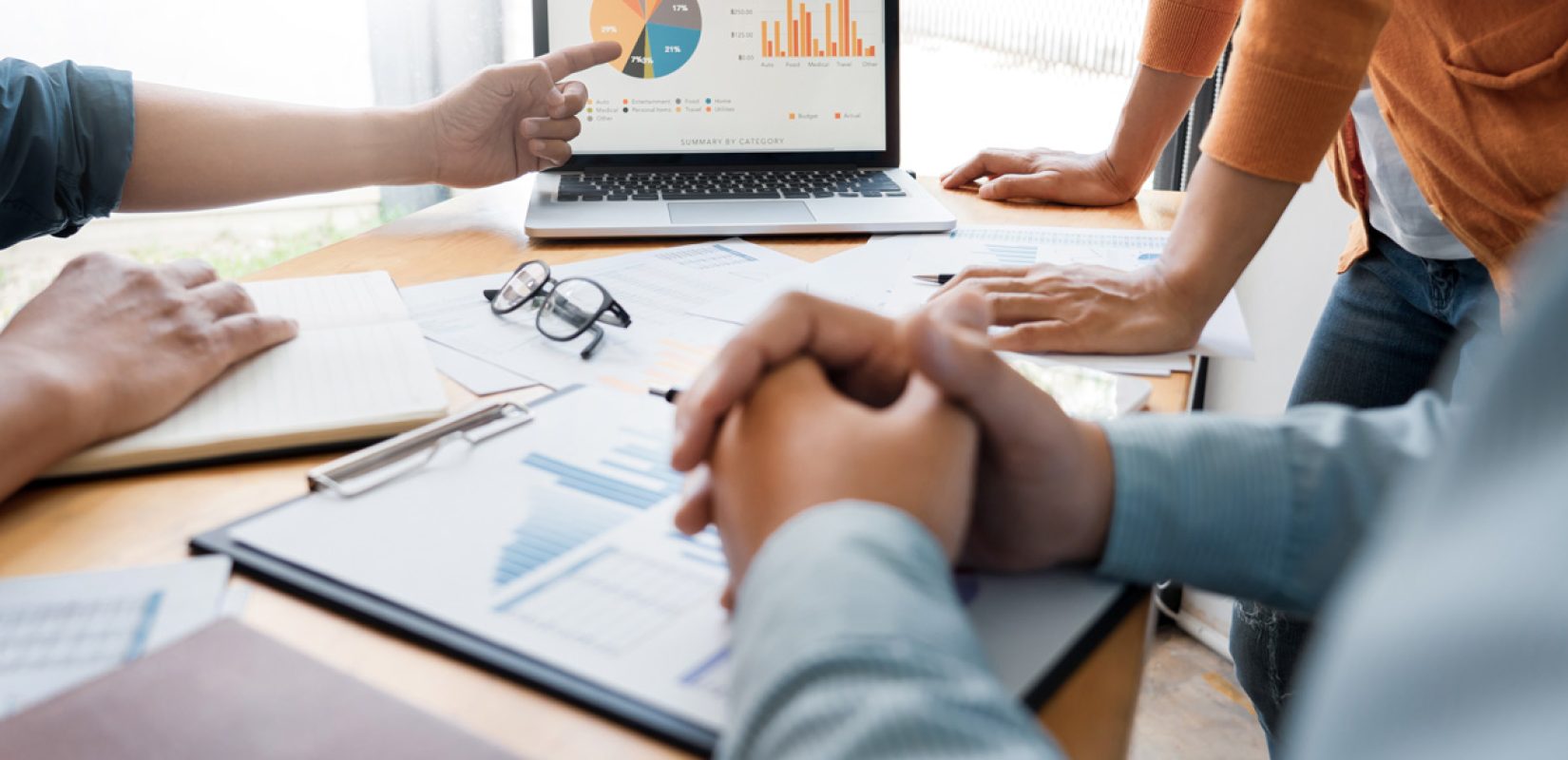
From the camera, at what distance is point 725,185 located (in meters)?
1.25

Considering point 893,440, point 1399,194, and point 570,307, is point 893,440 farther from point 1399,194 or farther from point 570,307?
point 1399,194

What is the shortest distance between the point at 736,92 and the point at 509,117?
28 cm

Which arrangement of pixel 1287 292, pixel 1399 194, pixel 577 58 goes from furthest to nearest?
1. pixel 1287 292
2. pixel 577 58
3. pixel 1399 194

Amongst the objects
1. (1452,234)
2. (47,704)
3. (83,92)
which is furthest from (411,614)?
(1452,234)

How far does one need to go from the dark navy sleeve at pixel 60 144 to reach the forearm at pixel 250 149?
1.0 inches

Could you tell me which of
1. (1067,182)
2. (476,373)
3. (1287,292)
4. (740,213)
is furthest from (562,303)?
(1287,292)

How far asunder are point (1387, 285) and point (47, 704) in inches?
45.3

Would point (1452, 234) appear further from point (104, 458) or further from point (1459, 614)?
point (104, 458)

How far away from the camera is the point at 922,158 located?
227cm

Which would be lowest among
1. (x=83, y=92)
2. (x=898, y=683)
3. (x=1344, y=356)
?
(x=1344, y=356)

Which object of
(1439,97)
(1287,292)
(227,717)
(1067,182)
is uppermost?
(1439,97)

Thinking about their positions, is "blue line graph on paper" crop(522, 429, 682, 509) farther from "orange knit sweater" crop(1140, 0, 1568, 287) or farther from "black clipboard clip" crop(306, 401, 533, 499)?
"orange knit sweater" crop(1140, 0, 1568, 287)

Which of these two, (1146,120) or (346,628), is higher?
(1146,120)

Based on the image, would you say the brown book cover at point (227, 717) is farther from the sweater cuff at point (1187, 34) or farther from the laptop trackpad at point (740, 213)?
the sweater cuff at point (1187, 34)
